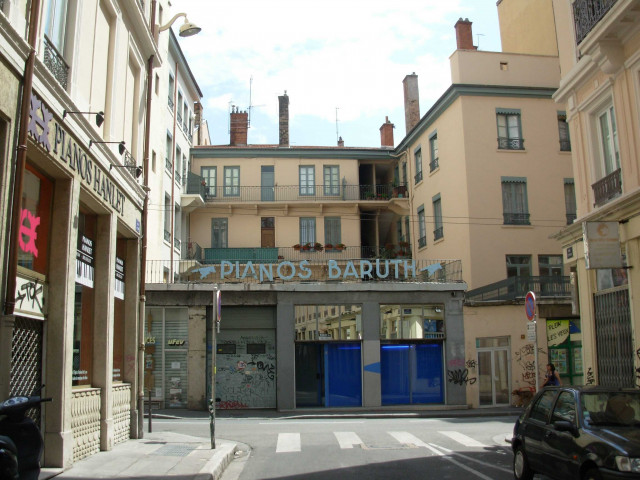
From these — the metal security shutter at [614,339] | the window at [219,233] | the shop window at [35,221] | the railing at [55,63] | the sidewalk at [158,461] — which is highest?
the window at [219,233]

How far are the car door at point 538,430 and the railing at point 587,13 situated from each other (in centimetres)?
907

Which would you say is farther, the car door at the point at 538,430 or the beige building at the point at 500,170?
the beige building at the point at 500,170

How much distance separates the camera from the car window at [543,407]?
28.3 ft

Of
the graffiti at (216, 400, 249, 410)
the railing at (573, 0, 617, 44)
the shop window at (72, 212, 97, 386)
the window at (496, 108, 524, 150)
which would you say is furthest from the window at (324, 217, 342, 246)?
the shop window at (72, 212, 97, 386)

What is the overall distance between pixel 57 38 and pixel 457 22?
80.0 ft

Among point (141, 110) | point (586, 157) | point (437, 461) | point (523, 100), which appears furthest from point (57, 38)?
point (523, 100)

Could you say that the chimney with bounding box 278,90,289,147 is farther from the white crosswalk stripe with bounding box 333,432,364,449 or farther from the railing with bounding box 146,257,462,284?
the white crosswalk stripe with bounding box 333,432,364,449

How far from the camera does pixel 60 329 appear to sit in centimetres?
988

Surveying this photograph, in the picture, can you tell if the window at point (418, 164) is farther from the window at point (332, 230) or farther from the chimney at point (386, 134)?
the chimney at point (386, 134)

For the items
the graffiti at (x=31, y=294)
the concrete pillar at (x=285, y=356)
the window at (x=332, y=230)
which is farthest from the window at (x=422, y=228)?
the graffiti at (x=31, y=294)

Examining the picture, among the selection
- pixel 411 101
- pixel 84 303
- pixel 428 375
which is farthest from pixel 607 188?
pixel 411 101

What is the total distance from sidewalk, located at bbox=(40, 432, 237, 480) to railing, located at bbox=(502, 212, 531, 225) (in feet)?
A: 58.5

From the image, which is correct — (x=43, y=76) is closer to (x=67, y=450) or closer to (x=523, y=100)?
(x=67, y=450)

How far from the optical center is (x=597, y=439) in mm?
7078
